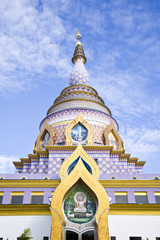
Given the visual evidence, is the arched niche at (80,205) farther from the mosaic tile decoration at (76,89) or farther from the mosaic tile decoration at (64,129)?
the mosaic tile decoration at (76,89)

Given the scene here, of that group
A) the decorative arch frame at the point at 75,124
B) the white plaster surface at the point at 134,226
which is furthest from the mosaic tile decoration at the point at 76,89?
the white plaster surface at the point at 134,226

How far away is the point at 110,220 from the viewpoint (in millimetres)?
18328

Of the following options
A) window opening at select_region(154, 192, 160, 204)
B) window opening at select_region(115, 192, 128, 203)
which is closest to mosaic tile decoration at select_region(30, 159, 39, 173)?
window opening at select_region(115, 192, 128, 203)

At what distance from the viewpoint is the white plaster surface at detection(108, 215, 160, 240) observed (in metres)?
17.7

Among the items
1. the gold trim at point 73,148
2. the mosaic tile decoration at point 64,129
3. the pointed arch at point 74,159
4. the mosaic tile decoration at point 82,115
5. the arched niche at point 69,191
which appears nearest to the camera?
the arched niche at point 69,191

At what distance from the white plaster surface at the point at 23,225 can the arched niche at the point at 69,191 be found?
2.10m

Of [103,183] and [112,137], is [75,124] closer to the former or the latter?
[112,137]

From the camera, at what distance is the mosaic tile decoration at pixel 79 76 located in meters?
34.6

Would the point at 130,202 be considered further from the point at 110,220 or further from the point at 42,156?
the point at 42,156

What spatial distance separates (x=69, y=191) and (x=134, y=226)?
541 centimetres

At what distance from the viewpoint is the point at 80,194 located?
18125mm

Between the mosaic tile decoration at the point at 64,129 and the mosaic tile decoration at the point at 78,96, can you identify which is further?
the mosaic tile decoration at the point at 78,96

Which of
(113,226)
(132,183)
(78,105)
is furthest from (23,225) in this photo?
(78,105)

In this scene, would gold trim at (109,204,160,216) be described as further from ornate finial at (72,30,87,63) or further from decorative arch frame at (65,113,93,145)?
ornate finial at (72,30,87,63)
